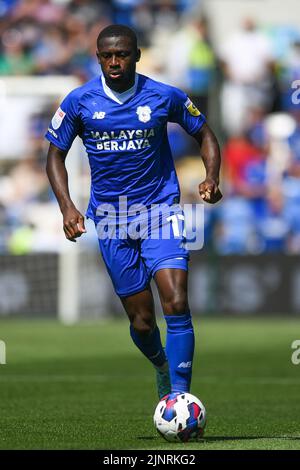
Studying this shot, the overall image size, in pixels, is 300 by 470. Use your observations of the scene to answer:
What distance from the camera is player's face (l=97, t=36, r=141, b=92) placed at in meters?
7.45

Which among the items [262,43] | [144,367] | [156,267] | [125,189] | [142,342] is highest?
[262,43]

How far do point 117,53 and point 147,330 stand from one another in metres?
1.83

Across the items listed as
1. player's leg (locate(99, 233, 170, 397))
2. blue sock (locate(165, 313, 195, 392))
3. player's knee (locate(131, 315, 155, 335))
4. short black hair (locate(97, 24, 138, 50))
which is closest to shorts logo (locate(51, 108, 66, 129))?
short black hair (locate(97, 24, 138, 50))

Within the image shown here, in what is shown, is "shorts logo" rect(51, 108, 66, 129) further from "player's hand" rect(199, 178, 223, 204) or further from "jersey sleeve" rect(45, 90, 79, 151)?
"player's hand" rect(199, 178, 223, 204)

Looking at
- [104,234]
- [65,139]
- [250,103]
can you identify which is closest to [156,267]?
[104,234]

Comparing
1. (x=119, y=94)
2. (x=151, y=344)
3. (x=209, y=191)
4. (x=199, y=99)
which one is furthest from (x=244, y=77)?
(x=209, y=191)

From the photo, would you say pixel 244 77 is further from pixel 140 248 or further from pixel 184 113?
pixel 140 248

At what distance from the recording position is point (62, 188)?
7.73m

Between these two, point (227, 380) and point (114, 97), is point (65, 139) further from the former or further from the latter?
point (227, 380)

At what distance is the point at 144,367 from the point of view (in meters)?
12.9

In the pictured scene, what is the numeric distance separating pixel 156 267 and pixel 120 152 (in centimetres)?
77

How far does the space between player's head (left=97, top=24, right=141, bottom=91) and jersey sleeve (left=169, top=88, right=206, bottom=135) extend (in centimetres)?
38

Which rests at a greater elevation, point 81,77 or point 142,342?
point 81,77

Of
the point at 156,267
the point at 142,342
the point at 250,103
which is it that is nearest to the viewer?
the point at 156,267
